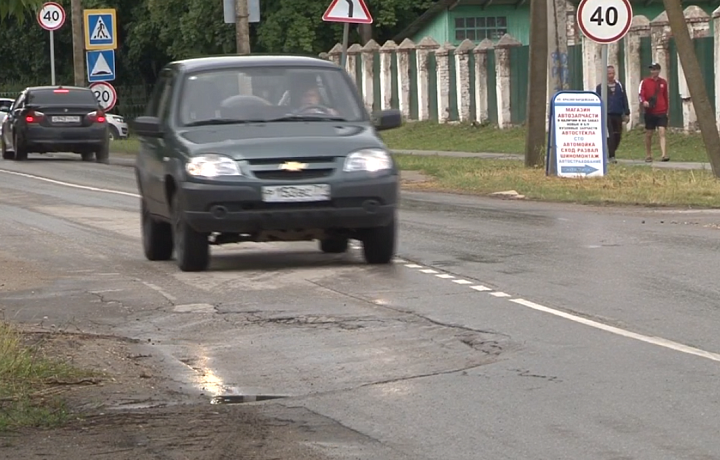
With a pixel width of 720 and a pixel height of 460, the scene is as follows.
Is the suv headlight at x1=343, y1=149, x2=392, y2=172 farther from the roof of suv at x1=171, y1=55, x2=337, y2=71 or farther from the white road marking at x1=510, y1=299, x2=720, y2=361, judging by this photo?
the white road marking at x1=510, y1=299, x2=720, y2=361

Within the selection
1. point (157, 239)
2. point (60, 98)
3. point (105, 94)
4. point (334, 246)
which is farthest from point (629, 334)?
point (105, 94)

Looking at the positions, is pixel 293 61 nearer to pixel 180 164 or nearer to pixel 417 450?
pixel 180 164

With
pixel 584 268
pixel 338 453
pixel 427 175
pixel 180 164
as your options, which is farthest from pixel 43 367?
pixel 427 175

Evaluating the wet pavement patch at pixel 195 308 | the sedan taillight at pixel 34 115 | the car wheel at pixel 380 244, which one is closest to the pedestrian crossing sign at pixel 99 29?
the sedan taillight at pixel 34 115

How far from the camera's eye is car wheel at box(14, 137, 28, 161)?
35469 mm

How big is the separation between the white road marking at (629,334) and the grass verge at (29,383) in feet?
9.83

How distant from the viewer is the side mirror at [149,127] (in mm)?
13773

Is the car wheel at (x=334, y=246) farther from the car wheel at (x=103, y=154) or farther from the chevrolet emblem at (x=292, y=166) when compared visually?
the car wheel at (x=103, y=154)

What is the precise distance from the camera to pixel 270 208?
12719 mm

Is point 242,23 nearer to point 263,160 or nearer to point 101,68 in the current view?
point 101,68

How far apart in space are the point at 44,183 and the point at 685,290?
54.0 ft

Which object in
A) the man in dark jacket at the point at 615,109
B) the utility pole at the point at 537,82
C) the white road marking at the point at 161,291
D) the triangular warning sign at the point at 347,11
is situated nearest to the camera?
the white road marking at the point at 161,291

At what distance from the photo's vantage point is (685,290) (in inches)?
459

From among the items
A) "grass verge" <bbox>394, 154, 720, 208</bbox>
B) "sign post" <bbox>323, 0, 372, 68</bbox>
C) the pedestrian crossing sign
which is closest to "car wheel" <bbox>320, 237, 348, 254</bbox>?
"grass verge" <bbox>394, 154, 720, 208</bbox>
